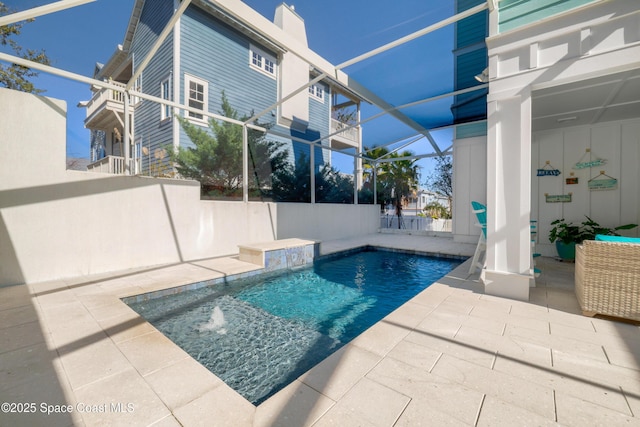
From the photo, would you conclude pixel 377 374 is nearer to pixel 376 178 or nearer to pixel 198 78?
pixel 198 78

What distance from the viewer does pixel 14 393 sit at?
168 centimetres

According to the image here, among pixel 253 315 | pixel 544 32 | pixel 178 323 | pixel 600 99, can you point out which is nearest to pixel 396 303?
pixel 253 315

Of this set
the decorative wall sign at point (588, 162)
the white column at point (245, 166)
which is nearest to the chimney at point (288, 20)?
the white column at point (245, 166)

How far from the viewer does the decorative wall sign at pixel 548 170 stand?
5.66m

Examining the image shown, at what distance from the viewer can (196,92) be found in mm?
8695

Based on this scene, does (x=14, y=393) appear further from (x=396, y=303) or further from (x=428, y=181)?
(x=428, y=181)

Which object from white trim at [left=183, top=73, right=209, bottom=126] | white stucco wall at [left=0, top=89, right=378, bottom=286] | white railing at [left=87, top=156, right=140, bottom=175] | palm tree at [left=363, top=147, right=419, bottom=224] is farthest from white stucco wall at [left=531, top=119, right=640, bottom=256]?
white trim at [left=183, top=73, right=209, bottom=126]

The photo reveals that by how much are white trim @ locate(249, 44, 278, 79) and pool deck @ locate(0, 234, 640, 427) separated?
980 cm

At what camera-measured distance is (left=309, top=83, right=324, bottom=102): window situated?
12.2 m

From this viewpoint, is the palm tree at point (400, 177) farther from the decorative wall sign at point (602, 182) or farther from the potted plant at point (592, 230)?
the potted plant at point (592, 230)

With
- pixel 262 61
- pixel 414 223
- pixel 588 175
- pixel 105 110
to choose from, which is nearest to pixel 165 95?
pixel 105 110

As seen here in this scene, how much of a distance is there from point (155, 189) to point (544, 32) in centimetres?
633

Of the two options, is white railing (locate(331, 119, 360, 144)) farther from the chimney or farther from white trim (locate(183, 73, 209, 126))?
white trim (locate(183, 73, 209, 126))

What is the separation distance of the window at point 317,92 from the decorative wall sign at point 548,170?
9215 millimetres
